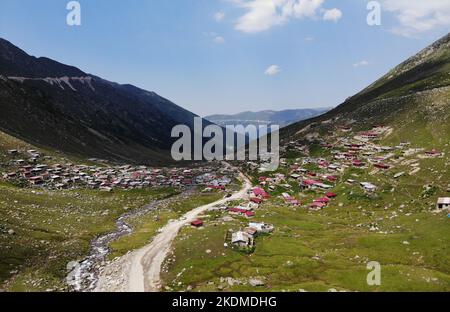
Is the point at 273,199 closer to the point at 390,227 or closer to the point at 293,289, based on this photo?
the point at 390,227

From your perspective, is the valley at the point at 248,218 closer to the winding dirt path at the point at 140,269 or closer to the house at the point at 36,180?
the winding dirt path at the point at 140,269

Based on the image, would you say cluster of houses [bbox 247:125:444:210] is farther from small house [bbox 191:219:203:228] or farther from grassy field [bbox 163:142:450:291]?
small house [bbox 191:219:203:228]

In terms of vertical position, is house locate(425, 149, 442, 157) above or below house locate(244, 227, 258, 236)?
above

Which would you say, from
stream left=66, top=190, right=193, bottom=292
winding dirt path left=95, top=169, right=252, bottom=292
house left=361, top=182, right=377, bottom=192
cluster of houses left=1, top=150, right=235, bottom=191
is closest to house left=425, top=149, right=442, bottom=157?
house left=361, top=182, right=377, bottom=192

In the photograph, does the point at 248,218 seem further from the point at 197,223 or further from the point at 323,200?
the point at 323,200

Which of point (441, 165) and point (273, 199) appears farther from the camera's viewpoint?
point (273, 199)
